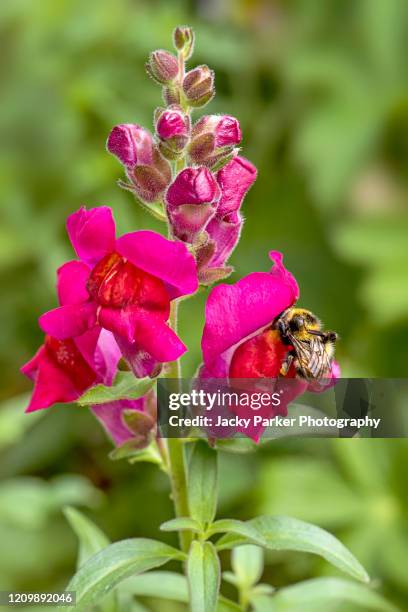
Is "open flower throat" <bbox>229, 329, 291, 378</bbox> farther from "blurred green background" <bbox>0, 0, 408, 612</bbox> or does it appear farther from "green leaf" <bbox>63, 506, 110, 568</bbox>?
"blurred green background" <bbox>0, 0, 408, 612</bbox>

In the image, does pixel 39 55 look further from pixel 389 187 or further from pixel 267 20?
pixel 389 187

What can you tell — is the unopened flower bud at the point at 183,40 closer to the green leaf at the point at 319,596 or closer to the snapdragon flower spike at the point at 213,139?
the snapdragon flower spike at the point at 213,139

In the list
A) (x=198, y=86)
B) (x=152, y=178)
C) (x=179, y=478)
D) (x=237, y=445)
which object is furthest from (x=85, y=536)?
(x=198, y=86)

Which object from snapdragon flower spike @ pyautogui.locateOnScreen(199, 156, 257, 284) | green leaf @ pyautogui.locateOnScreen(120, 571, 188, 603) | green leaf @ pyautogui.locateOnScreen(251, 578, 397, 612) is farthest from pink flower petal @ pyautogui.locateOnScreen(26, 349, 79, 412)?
green leaf @ pyautogui.locateOnScreen(251, 578, 397, 612)

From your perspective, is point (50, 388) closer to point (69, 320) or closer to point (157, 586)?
point (69, 320)

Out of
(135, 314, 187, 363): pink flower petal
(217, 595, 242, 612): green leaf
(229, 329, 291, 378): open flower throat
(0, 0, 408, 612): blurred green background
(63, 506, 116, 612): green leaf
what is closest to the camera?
(135, 314, 187, 363): pink flower petal

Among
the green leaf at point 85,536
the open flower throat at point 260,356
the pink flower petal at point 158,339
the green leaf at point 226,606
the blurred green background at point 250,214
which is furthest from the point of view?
the blurred green background at point 250,214

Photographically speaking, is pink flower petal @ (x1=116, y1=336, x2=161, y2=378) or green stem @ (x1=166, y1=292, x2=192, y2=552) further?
green stem @ (x1=166, y1=292, x2=192, y2=552)

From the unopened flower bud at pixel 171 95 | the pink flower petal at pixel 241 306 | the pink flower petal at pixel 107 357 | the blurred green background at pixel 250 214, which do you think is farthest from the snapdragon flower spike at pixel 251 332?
the blurred green background at pixel 250 214
